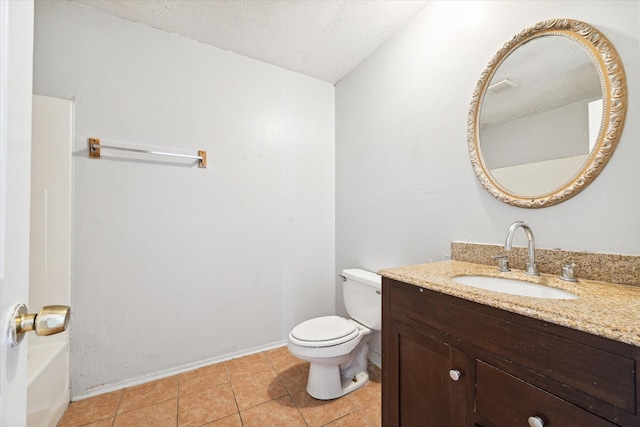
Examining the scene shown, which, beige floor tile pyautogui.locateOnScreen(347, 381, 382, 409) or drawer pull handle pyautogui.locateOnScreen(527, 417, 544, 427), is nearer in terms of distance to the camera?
drawer pull handle pyautogui.locateOnScreen(527, 417, 544, 427)

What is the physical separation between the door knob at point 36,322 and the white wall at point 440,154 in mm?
1486

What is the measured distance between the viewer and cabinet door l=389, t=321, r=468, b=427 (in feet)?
2.83

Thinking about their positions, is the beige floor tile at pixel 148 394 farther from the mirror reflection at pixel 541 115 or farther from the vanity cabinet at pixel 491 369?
the mirror reflection at pixel 541 115

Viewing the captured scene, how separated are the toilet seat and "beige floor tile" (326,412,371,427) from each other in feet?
1.23

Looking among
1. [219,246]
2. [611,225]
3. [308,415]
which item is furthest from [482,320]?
[219,246]

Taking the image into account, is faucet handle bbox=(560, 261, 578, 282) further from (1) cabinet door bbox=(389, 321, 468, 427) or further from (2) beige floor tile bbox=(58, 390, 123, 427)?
(2) beige floor tile bbox=(58, 390, 123, 427)

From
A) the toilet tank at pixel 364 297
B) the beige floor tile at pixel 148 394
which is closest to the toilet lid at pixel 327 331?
the toilet tank at pixel 364 297

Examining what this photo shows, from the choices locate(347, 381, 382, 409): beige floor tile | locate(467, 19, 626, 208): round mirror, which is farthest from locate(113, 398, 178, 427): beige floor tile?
locate(467, 19, 626, 208): round mirror

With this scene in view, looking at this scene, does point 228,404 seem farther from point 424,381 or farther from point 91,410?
point 424,381

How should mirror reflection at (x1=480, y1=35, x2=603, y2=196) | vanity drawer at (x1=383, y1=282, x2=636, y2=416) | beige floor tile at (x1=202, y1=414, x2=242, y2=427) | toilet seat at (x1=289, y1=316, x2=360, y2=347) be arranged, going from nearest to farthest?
vanity drawer at (x1=383, y1=282, x2=636, y2=416) < mirror reflection at (x1=480, y1=35, x2=603, y2=196) < beige floor tile at (x1=202, y1=414, x2=242, y2=427) < toilet seat at (x1=289, y1=316, x2=360, y2=347)

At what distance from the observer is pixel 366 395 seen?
1593 mm

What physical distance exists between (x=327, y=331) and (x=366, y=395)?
45 centimetres

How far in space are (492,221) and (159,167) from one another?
1.98 m

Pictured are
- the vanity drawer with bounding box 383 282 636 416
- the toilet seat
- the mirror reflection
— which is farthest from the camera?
the toilet seat
